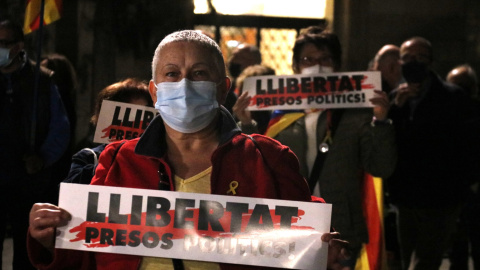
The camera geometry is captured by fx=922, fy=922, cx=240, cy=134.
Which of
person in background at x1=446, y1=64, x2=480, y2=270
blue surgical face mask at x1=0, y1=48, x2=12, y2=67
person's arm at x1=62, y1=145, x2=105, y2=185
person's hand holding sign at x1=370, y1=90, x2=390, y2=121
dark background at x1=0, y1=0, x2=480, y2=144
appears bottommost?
person in background at x1=446, y1=64, x2=480, y2=270

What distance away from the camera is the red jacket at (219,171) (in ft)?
10.3

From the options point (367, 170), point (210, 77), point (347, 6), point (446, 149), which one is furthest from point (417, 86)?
point (347, 6)

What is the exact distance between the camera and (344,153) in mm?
5395

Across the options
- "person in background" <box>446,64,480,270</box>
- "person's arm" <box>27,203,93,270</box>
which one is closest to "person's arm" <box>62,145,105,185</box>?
"person's arm" <box>27,203,93,270</box>

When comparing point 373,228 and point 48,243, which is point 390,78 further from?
point 48,243

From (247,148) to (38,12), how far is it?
3451 mm

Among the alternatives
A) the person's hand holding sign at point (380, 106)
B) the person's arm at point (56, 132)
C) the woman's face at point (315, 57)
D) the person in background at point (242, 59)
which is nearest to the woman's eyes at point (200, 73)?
the person's hand holding sign at point (380, 106)

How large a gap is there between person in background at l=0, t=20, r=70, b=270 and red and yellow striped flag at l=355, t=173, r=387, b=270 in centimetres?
214

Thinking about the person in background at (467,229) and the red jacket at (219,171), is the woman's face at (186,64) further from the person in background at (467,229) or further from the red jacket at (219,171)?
the person in background at (467,229)

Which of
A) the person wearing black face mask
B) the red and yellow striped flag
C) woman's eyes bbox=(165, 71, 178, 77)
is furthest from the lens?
the person wearing black face mask

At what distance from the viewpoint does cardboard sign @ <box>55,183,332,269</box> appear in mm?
3133

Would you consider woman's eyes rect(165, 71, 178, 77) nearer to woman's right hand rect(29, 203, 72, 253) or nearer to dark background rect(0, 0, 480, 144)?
woman's right hand rect(29, 203, 72, 253)

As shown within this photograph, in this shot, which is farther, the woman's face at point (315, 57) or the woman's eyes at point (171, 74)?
the woman's face at point (315, 57)

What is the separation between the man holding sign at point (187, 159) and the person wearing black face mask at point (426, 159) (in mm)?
3679
